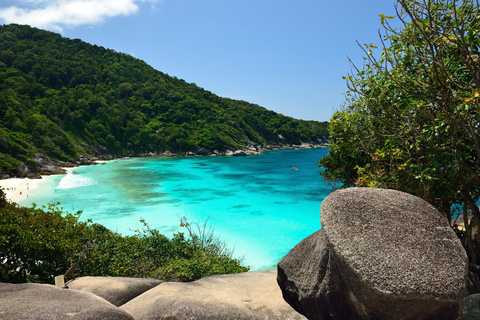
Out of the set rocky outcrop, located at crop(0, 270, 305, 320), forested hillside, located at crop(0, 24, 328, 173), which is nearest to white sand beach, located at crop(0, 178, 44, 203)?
forested hillside, located at crop(0, 24, 328, 173)

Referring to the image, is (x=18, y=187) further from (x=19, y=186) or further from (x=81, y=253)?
(x=81, y=253)

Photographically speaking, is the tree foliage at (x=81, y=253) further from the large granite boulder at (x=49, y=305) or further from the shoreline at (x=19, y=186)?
the shoreline at (x=19, y=186)

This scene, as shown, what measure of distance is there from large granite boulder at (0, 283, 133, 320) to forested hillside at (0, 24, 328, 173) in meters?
47.9

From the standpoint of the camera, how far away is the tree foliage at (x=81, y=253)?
7113mm

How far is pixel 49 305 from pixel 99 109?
94259 millimetres

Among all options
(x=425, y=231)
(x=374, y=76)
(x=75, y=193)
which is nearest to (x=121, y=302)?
(x=425, y=231)

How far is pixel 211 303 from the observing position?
5199 mm

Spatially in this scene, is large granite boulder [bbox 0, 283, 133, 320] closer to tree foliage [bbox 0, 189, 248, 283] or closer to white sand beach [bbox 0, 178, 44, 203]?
tree foliage [bbox 0, 189, 248, 283]

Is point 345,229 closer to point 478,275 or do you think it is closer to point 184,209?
point 478,275

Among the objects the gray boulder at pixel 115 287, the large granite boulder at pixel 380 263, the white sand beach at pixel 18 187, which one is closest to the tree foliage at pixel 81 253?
the gray boulder at pixel 115 287

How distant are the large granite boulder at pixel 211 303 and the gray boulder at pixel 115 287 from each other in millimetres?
287

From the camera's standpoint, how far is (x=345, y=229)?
14.3 ft

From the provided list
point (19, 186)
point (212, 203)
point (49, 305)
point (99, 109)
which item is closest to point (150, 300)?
point (49, 305)

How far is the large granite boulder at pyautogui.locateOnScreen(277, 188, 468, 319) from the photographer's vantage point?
12.3 ft
